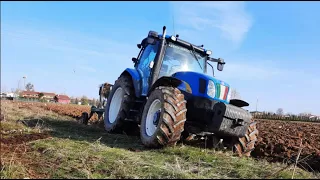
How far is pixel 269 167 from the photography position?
163 inches

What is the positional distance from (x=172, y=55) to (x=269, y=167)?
12.7 ft

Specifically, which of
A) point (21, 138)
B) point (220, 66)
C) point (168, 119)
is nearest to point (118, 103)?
point (220, 66)

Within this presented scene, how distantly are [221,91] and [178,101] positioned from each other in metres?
1.11

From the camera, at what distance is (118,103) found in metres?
9.03

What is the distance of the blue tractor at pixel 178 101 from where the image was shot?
567 centimetres

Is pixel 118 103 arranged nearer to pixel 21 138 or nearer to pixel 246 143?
pixel 21 138

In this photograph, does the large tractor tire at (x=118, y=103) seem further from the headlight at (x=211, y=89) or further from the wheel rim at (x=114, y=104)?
the headlight at (x=211, y=89)

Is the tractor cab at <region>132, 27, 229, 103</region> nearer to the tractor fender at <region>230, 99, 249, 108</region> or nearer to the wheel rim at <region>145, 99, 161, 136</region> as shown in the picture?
the wheel rim at <region>145, 99, 161, 136</region>

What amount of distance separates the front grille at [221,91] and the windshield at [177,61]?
4.03 feet

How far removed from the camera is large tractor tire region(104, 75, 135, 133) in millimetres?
7758

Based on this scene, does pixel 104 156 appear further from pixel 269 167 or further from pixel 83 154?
pixel 269 167

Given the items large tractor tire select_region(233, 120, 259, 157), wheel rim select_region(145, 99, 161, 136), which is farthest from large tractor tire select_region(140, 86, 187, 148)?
large tractor tire select_region(233, 120, 259, 157)

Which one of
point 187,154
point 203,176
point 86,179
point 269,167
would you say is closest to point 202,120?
point 187,154

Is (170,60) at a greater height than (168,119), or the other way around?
(170,60)
